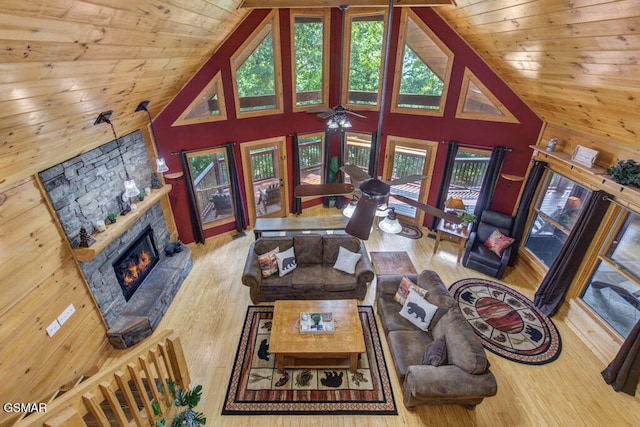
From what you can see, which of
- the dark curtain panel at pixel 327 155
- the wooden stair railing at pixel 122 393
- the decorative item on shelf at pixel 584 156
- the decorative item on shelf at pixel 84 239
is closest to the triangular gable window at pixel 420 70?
the dark curtain panel at pixel 327 155

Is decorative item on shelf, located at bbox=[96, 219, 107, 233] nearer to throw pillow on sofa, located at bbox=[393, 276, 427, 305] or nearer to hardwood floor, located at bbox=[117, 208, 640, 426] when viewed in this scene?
hardwood floor, located at bbox=[117, 208, 640, 426]

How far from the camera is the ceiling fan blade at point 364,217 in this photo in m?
2.53

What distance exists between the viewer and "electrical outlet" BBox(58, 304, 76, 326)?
11.3ft

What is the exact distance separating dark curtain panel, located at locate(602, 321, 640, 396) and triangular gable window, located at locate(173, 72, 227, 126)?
6839mm

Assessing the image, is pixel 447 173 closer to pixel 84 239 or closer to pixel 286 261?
pixel 286 261

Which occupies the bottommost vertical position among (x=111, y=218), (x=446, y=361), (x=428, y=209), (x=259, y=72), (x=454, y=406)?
(x=454, y=406)

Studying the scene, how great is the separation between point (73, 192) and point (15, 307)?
142cm

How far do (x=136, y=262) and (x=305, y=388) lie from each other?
3282 millimetres

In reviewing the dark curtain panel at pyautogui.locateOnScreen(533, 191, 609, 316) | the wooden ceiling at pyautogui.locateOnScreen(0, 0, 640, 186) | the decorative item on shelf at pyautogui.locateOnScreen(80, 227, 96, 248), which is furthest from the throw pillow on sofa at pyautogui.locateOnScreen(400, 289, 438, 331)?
the decorative item on shelf at pyautogui.locateOnScreen(80, 227, 96, 248)

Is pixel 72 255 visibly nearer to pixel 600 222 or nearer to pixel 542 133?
pixel 600 222

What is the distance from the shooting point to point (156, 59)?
3340 millimetres

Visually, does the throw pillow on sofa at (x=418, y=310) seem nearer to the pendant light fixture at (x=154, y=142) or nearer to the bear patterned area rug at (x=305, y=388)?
the bear patterned area rug at (x=305, y=388)

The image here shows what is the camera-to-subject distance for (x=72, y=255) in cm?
365

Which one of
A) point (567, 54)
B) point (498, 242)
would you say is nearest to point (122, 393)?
point (567, 54)
